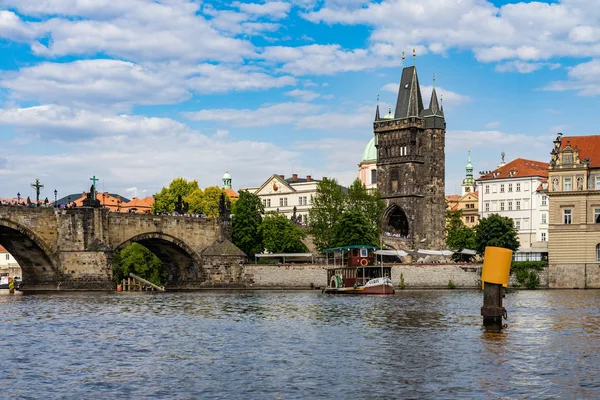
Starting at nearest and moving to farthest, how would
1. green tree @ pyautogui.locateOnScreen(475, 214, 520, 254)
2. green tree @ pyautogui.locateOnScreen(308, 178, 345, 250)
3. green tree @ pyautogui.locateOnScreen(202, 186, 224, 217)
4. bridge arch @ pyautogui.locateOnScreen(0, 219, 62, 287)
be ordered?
bridge arch @ pyautogui.locateOnScreen(0, 219, 62, 287), green tree @ pyautogui.locateOnScreen(475, 214, 520, 254), green tree @ pyautogui.locateOnScreen(308, 178, 345, 250), green tree @ pyautogui.locateOnScreen(202, 186, 224, 217)

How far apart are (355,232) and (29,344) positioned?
6374 centimetres

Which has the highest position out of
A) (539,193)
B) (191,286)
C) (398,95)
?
(398,95)

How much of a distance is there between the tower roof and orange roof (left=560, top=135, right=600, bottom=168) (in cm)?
4380

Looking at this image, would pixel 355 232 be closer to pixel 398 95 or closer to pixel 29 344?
pixel 398 95

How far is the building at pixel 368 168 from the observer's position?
171 meters

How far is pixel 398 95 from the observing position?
134 meters

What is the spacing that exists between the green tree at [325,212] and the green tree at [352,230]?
507cm

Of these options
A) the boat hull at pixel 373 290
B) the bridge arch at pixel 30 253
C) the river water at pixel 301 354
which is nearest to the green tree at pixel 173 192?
the bridge arch at pixel 30 253

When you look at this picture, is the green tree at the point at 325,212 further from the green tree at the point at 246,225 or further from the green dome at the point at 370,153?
the green dome at the point at 370,153

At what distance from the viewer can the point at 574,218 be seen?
84.6m

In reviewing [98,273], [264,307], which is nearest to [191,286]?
[98,273]

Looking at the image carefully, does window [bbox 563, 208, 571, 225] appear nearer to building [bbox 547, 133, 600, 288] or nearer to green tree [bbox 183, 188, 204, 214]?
building [bbox 547, 133, 600, 288]

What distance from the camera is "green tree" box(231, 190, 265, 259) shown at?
103 m

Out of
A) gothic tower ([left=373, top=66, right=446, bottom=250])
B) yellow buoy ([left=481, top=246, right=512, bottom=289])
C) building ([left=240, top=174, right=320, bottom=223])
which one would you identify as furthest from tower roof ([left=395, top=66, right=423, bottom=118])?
yellow buoy ([left=481, top=246, right=512, bottom=289])
